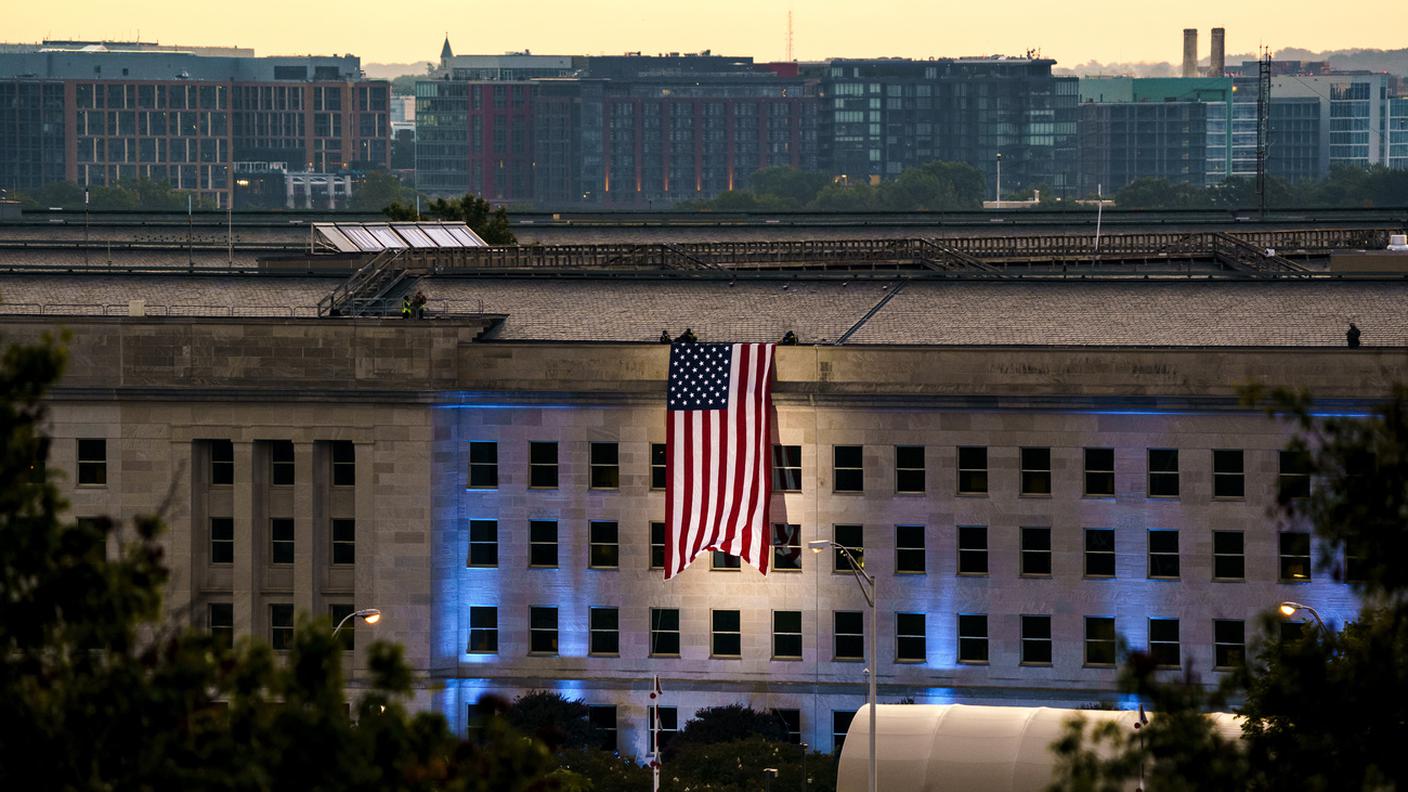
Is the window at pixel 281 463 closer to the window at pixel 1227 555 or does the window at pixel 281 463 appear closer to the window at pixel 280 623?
the window at pixel 280 623

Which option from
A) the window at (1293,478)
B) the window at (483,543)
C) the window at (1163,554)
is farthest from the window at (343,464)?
the window at (1293,478)

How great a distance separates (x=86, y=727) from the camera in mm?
43562

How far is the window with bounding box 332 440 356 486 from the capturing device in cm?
10156

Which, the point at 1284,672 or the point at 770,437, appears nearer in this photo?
the point at 1284,672

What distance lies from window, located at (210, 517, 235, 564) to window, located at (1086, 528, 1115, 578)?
26.7m

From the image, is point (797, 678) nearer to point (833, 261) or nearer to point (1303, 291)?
point (1303, 291)

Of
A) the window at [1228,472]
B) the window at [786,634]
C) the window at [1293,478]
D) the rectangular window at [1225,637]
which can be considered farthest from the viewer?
the window at [786,634]

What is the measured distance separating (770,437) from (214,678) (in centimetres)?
5450

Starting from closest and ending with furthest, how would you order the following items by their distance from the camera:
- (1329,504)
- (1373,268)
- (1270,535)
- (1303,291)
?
(1329,504)
(1270,535)
(1303,291)
(1373,268)

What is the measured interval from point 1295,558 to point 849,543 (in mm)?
13436


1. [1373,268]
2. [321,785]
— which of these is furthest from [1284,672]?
[1373,268]

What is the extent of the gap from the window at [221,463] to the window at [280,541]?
197cm

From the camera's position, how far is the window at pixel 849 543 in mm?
98875

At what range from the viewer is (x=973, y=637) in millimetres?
98500
